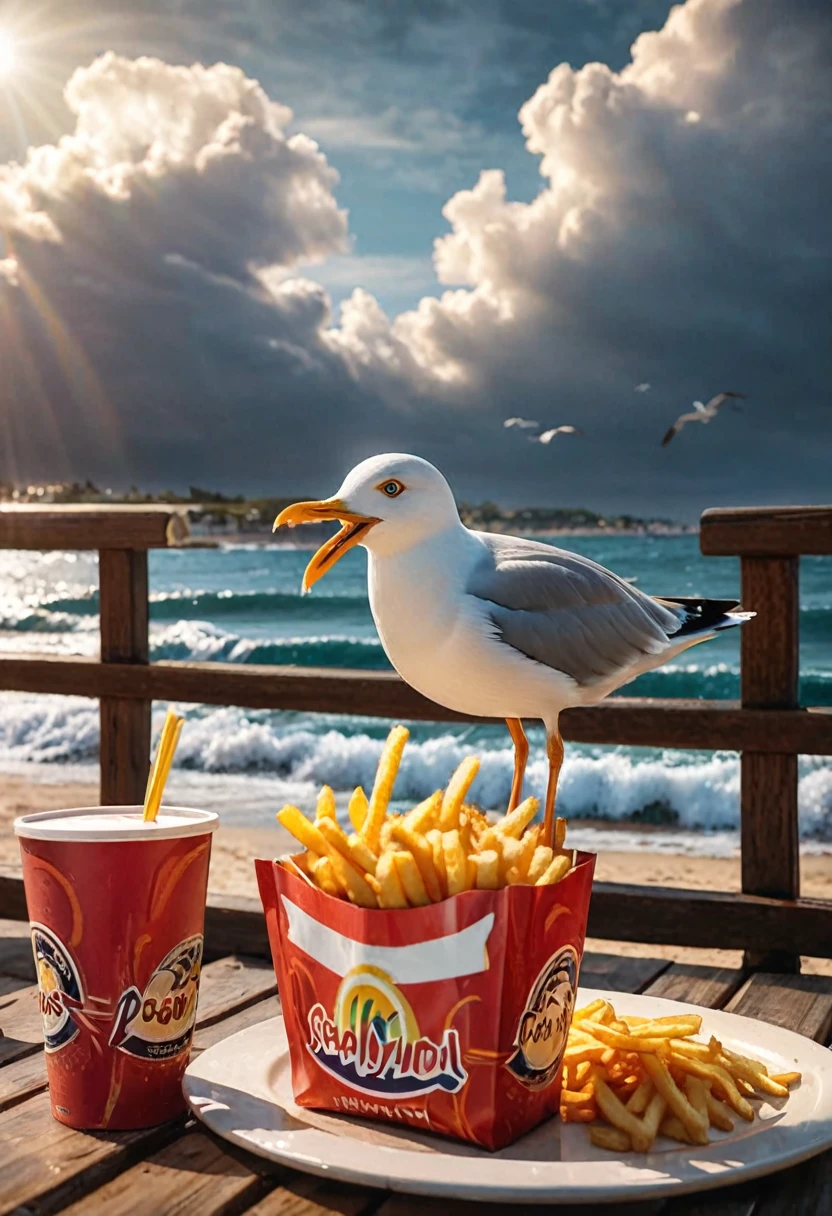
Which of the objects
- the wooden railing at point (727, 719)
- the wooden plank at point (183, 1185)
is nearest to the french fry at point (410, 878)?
the wooden plank at point (183, 1185)

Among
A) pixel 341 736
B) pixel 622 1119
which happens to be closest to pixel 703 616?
pixel 622 1119

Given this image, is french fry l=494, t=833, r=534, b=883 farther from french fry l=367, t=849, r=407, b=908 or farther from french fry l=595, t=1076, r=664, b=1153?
french fry l=595, t=1076, r=664, b=1153

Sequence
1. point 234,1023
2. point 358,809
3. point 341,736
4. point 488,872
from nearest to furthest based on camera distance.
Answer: point 488,872
point 358,809
point 234,1023
point 341,736

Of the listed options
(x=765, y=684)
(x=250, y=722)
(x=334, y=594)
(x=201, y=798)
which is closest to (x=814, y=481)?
(x=334, y=594)

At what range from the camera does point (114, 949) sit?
5.14 feet

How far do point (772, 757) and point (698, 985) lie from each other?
54cm

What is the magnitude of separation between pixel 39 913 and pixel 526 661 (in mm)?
739

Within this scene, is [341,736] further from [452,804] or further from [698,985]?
[452,804]

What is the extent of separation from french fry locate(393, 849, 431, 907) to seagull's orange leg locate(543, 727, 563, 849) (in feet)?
0.69

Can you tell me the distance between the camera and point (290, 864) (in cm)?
159

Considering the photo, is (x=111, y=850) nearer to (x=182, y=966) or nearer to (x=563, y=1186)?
(x=182, y=966)

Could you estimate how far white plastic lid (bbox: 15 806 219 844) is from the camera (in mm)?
1549

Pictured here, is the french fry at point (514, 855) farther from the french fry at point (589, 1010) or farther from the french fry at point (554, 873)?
the french fry at point (589, 1010)

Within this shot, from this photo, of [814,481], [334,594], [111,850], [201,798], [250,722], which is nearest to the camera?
[111,850]
